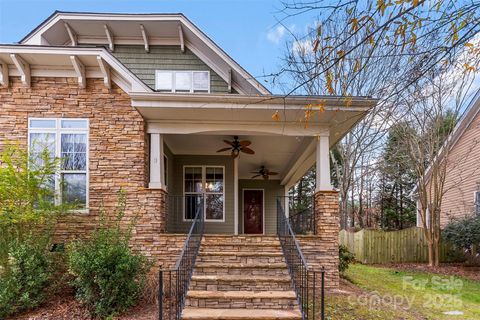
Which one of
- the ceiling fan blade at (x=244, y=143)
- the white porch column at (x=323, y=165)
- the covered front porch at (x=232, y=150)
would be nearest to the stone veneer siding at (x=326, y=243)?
the white porch column at (x=323, y=165)

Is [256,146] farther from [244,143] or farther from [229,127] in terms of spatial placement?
[229,127]

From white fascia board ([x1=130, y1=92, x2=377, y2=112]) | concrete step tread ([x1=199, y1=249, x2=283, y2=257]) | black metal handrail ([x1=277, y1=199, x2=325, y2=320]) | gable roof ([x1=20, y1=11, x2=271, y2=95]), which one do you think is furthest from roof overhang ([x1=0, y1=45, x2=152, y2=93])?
black metal handrail ([x1=277, y1=199, x2=325, y2=320])

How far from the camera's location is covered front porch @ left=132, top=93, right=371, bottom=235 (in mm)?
7117

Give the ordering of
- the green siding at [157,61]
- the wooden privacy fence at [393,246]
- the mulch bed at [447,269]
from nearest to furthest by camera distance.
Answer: the green siding at [157,61] < the mulch bed at [447,269] < the wooden privacy fence at [393,246]

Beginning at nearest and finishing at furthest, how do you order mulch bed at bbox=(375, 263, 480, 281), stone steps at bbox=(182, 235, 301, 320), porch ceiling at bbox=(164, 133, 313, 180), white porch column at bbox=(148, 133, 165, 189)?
stone steps at bbox=(182, 235, 301, 320) → white porch column at bbox=(148, 133, 165, 189) → porch ceiling at bbox=(164, 133, 313, 180) → mulch bed at bbox=(375, 263, 480, 281)

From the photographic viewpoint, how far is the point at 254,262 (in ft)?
22.0

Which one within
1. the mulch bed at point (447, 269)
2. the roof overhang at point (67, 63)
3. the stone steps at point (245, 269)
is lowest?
the mulch bed at point (447, 269)

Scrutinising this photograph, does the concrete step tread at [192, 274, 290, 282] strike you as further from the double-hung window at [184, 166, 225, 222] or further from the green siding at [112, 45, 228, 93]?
the green siding at [112, 45, 228, 93]

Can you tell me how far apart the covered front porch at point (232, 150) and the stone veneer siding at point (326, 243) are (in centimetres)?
37

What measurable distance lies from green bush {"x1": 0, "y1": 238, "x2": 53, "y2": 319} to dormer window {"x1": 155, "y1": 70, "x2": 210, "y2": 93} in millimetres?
5996

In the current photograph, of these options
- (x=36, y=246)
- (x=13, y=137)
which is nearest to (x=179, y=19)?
(x=13, y=137)

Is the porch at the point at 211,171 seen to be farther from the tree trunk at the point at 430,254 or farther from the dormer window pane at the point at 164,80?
the tree trunk at the point at 430,254

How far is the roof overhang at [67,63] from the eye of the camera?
23.6ft

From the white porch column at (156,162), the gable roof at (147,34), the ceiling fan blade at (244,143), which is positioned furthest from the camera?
the gable roof at (147,34)
